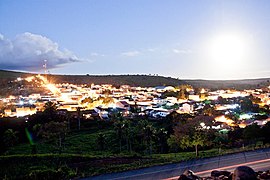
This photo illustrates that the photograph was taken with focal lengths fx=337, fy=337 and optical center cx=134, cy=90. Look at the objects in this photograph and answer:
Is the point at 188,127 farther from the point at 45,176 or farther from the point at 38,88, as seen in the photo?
the point at 38,88

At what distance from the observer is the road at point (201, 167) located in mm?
21312

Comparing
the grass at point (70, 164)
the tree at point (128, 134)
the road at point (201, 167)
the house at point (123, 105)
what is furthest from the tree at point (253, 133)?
the house at point (123, 105)

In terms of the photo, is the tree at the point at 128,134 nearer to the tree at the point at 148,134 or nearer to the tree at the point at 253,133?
the tree at the point at 148,134

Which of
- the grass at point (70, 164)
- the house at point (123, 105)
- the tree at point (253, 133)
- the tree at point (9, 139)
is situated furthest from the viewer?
the house at point (123, 105)

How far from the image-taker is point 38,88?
413 feet

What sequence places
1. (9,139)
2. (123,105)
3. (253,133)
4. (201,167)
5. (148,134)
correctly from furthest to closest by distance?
(123,105)
(9,139)
(148,134)
(253,133)
(201,167)

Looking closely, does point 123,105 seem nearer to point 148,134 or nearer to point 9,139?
point 9,139

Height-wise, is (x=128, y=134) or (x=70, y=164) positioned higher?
(x=70, y=164)

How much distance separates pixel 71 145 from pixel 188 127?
56.7 ft

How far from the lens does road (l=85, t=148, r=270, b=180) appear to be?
2131 cm

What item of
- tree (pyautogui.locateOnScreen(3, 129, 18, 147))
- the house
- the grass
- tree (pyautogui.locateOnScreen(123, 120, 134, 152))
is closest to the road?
the grass

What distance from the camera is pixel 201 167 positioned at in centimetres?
2262

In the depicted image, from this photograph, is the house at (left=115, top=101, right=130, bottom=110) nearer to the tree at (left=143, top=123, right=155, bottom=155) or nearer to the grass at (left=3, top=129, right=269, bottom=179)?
the tree at (left=143, top=123, right=155, bottom=155)

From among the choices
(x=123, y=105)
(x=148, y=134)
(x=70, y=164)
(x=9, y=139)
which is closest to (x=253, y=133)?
(x=148, y=134)
